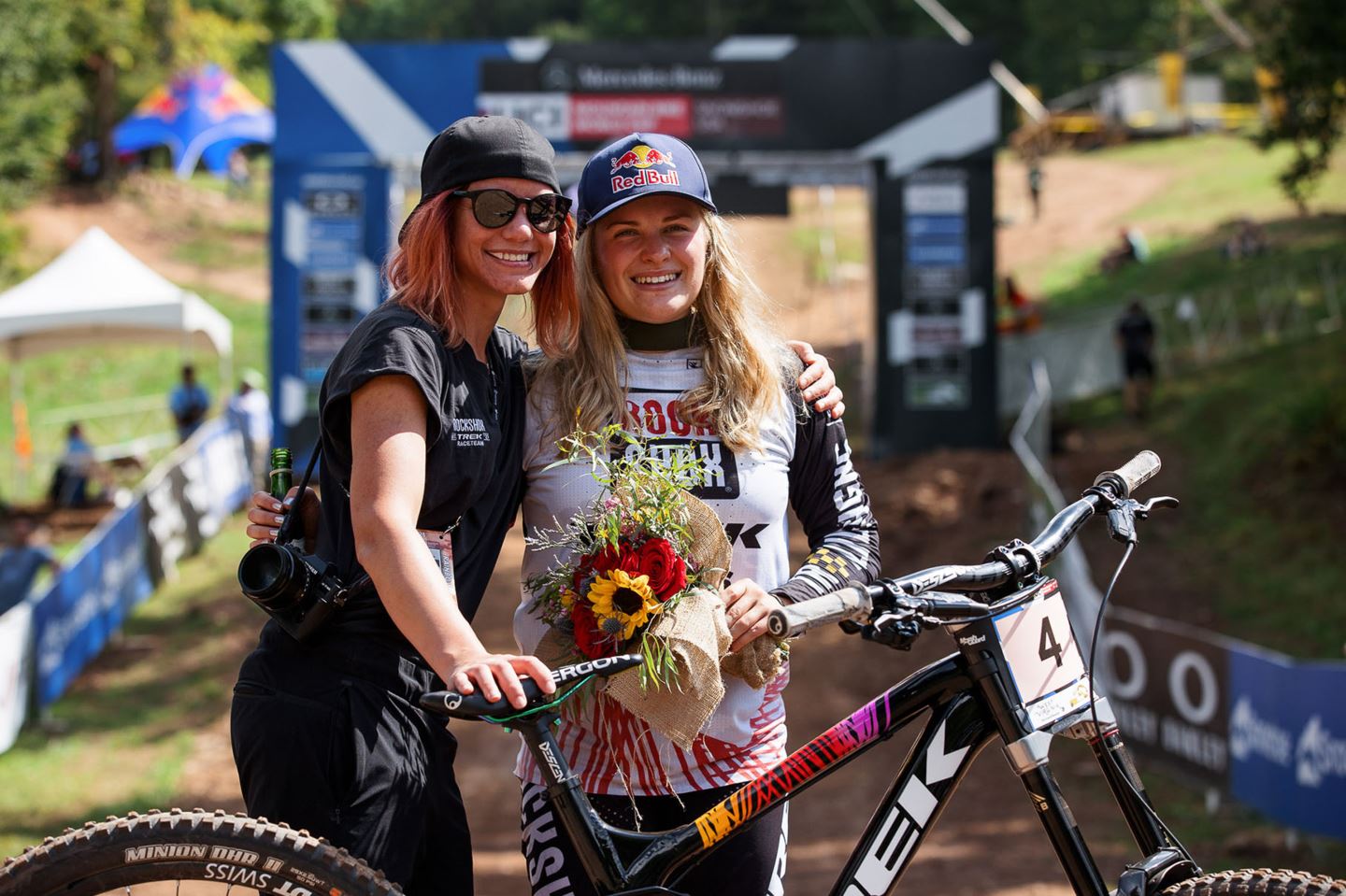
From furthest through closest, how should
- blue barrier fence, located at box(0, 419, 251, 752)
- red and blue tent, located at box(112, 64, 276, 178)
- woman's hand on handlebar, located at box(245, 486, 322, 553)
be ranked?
red and blue tent, located at box(112, 64, 276, 178)
blue barrier fence, located at box(0, 419, 251, 752)
woman's hand on handlebar, located at box(245, 486, 322, 553)

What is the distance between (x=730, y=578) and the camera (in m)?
2.88

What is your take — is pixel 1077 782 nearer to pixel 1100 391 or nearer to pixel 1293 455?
pixel 1293 455

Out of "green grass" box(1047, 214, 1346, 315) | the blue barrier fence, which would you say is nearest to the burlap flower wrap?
the blue barrier fence

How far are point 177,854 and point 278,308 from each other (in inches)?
604

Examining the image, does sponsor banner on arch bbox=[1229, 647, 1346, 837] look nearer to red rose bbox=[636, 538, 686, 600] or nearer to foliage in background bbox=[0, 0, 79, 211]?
red rose bbox=[636, 538, 686, 600]

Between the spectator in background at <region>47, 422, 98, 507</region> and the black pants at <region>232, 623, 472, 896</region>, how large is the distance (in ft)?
58.3

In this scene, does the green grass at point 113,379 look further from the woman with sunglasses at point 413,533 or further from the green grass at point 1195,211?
the woman with sunglasses at point 413,533

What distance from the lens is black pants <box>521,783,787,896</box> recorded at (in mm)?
2752

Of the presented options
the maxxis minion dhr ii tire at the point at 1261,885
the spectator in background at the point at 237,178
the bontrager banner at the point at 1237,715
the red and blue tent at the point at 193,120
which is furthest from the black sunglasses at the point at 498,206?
the spectator in background at the point at 237,178

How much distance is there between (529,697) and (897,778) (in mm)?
717

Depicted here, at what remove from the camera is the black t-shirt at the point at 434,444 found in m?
2.50

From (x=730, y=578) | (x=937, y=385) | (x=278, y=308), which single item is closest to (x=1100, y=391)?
(x=937, y=385)

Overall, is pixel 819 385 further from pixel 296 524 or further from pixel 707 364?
pixel 296 524

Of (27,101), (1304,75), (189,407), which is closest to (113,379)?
(27,101)
